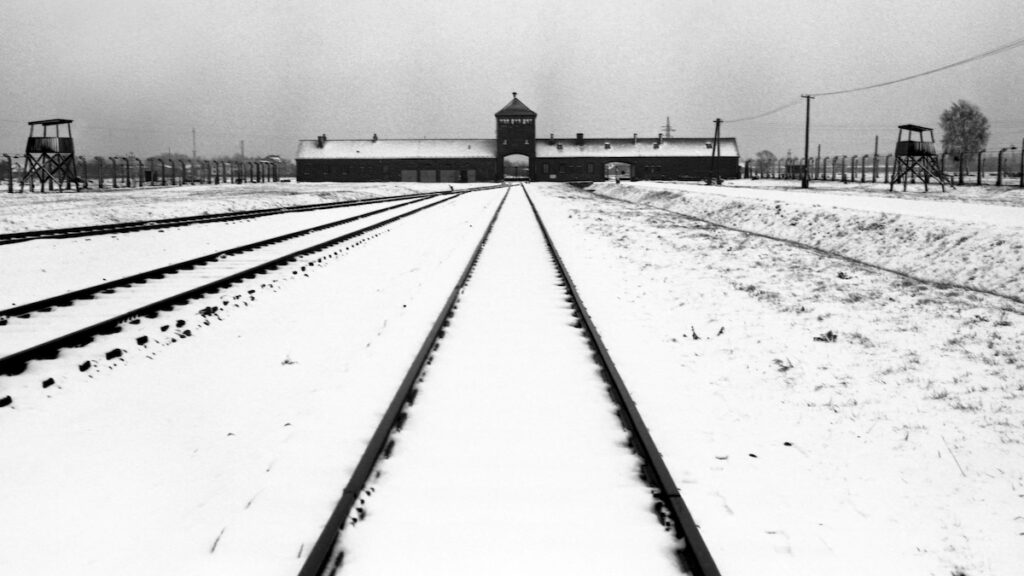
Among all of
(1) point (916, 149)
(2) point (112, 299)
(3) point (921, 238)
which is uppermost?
(1) point (916, 149)

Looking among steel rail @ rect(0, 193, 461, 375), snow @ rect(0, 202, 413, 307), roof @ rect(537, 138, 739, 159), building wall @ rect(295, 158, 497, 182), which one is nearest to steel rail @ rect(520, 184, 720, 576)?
steel rail @ rect(0, 193, 461, 375)

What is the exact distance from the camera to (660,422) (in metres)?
5.00

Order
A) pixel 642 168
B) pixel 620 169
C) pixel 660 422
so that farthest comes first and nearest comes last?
pixel 620 169, pixel 642 168, pixel 660 422

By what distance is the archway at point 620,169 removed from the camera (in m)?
99.6

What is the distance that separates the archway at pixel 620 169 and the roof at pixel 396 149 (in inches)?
620

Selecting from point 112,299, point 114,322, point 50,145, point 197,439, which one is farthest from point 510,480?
point 50,145

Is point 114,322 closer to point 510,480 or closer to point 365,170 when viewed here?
point 510,480

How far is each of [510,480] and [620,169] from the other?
326 feet

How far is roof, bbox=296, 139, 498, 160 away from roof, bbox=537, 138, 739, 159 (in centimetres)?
854

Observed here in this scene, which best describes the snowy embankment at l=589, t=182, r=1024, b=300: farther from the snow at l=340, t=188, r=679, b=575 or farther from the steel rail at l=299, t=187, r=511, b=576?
the steel rail at l=299, t=187, r=511, b=576

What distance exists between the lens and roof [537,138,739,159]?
98.6 metres

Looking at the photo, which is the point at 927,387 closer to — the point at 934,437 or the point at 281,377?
the point at 934,437

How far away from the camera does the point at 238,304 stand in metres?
9.02

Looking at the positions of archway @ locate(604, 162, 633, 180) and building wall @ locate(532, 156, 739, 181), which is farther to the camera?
archway @ locate(604, 162, 633, 180)
